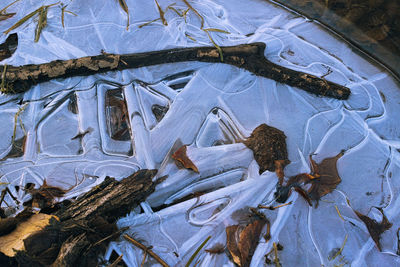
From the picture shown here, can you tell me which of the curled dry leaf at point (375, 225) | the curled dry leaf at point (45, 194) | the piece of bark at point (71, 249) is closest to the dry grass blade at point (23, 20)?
the curled dry leaf at point (45, 194)

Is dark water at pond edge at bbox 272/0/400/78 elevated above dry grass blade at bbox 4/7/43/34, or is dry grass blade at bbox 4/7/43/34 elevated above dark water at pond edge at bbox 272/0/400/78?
dark water at pond edge at bbox 272/0/400/78

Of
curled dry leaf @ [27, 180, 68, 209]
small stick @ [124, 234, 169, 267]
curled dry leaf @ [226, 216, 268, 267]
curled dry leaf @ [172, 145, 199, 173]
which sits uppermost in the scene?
curled dry leaf @ [172, 145, 199, 173]

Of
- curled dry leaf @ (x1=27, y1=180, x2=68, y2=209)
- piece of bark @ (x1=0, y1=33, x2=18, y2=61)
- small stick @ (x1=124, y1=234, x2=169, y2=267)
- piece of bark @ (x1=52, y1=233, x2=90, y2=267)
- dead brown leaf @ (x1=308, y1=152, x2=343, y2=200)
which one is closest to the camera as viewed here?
piece of bark @ (x1=52, y1=233, x2=90, y2=267)

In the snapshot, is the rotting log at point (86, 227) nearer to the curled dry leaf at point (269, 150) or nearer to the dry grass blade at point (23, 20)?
the curled dry leaf at point (269, 150)

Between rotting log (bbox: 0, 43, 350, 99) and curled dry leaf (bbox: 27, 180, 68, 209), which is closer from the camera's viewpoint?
curled dry leaf (bbox: 27, 180, 68, 209)

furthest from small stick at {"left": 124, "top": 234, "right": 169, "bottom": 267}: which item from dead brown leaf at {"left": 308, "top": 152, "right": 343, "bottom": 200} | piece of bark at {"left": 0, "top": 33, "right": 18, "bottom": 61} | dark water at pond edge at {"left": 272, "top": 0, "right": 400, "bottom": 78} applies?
dark water at pond edge at {"left": 272, "top": 0, "right": 400, "bottom": 78}

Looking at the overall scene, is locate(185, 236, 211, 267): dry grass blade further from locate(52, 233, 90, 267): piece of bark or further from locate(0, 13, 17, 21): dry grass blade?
locate(0, 13, 17, 21): dry grass blade

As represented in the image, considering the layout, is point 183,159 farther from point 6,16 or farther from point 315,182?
point 6,16
